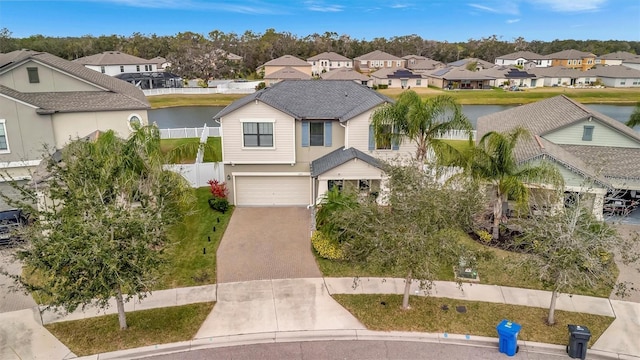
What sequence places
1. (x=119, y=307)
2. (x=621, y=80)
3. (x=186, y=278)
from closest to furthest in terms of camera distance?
(x=119, y=307), (x=186, y=278), (x=621, y=80)

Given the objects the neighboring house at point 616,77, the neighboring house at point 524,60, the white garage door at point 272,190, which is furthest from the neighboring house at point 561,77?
the white garage door at point 272,190

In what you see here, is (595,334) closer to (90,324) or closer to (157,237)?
(157,237)

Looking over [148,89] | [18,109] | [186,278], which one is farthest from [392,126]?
[148,89]

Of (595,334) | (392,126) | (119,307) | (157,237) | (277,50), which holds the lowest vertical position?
(595,334)

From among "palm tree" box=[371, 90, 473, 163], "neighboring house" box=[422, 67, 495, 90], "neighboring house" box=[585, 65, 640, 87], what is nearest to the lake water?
"neighboring house" box=[422, 67, 495, 90]

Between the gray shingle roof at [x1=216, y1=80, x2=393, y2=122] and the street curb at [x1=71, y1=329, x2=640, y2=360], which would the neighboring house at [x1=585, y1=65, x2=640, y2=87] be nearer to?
the gray shingle roof at [x1=216, y1=80, x2=393, y2=122]

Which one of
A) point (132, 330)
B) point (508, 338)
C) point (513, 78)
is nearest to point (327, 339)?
point (508, 338)

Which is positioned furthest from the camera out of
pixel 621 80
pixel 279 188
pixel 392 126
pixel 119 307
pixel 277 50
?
pixel 277 50
